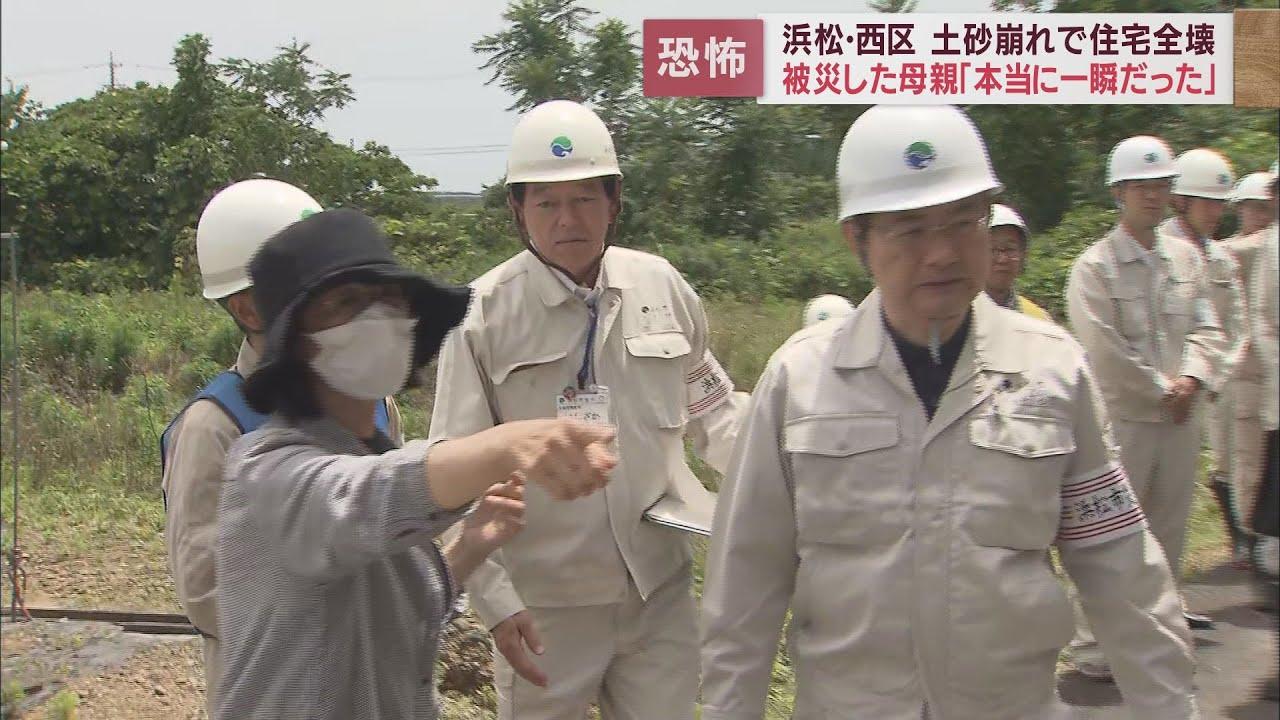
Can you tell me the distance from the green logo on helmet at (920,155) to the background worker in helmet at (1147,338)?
10.5 feet

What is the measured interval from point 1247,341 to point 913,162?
96.1 inches

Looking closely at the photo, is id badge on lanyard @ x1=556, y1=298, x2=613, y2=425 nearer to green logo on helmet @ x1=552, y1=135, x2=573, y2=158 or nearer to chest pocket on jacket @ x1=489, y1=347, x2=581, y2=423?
chest pocket on jacket @ x1=489, y1=347, x2=581, y2=423

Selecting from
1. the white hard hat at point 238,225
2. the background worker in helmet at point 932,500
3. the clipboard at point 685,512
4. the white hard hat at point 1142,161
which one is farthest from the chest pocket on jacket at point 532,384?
the white hard hat at point 1142,161

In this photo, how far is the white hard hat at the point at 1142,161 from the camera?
196 inches

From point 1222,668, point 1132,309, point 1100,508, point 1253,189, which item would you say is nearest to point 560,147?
point 1100,508

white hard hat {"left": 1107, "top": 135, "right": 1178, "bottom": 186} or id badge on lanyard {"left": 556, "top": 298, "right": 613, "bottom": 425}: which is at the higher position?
white hard hat {"left": 1107, "top": 135, "right": 1178, "bottom": 186}

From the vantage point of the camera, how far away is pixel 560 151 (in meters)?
3.22

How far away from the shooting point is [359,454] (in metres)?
1.97

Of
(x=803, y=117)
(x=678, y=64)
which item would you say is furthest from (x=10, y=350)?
(x=803, y=117)

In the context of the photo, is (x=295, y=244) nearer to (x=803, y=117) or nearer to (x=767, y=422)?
(x=767, y=422)

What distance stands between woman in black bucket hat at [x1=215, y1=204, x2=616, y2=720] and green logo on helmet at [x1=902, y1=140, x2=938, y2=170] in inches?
29.5

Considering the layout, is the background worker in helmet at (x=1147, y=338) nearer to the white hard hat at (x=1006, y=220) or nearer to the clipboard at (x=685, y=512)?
the white hard hat at (x=1006, y=220)

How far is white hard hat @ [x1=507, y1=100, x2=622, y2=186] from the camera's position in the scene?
10.6 feet

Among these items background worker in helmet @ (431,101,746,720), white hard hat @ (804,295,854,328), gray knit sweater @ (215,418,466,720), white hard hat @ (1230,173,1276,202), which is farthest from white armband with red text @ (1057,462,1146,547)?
white hard hat @ (1230,173,1276,202)
